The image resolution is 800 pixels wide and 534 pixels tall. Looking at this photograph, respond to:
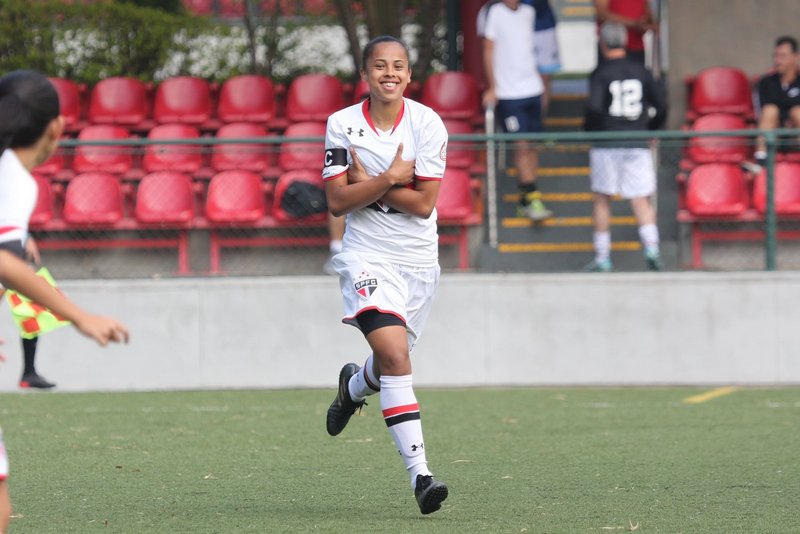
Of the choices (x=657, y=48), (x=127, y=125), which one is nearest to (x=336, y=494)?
(x=127, y=125)

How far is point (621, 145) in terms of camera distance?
11617 millimetres

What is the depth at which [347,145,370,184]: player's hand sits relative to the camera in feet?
19.7

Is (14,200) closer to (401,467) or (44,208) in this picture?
(401,467)

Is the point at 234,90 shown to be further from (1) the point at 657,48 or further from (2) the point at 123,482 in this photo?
(2) the point at 123,482

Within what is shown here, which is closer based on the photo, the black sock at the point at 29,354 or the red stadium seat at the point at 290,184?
the black sock at the point at 29,354

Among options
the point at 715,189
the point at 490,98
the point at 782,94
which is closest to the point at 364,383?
the point at 715,189

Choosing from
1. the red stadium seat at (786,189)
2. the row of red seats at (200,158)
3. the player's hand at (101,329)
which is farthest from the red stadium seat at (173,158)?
the player's hand at (101,329)

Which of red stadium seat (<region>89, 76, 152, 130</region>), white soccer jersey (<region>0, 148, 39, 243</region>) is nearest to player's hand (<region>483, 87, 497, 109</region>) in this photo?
red stadium seat (<region>89, 76, 152, 130</region>)

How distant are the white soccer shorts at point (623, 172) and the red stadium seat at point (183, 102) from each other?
419 cm

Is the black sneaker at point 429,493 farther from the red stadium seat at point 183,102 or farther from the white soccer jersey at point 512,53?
the red stadium seat at point 183,102

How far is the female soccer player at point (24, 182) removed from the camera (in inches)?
158

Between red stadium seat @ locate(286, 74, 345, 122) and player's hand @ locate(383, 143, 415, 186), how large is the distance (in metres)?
8.07

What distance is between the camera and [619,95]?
12.0 m

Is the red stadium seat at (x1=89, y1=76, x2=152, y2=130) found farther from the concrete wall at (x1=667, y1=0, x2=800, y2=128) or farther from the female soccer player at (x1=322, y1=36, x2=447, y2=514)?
the female soccer player at (x1=322, y1=36, x2=447, y2=514)
